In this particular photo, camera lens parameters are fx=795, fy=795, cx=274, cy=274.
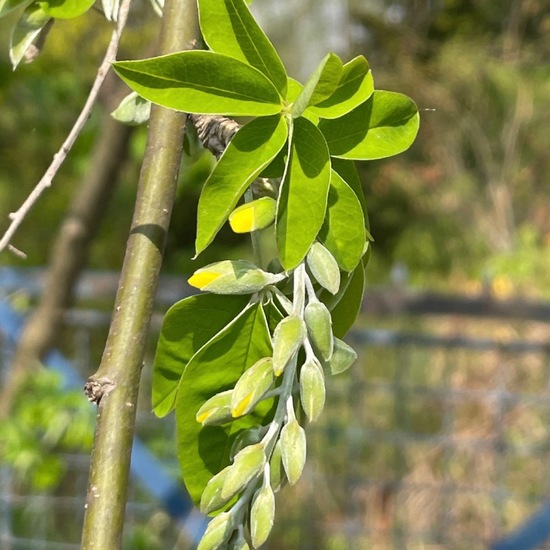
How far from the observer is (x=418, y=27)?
4.67m

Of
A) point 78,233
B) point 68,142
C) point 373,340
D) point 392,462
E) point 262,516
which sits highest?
point 68,142

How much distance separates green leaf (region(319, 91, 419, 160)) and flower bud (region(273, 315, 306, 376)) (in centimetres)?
7

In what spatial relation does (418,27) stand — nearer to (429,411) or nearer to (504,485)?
(429,411)

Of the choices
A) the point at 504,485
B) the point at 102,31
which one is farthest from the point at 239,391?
the point at 102,31

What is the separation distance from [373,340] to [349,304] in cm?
151

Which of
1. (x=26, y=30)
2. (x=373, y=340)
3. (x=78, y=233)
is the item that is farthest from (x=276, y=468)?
(x=373, y=340)

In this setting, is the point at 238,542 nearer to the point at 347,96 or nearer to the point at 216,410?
the point at 216,410

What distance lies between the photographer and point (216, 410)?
0.84ft

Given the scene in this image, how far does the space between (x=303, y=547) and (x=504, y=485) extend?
0.55 m

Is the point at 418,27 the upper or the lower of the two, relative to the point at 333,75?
upper

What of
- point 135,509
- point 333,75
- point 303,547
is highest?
point 333,75

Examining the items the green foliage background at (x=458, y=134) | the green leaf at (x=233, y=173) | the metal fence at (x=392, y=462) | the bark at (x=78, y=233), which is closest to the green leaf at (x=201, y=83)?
the green leaf at (x=233, y=173)

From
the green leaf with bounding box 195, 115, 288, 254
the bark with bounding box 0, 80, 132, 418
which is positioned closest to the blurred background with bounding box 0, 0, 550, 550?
the bark with bounding box 0, 80, 132, 418

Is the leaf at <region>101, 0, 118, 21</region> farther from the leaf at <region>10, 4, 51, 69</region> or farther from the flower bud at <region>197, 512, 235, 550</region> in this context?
the flower bud at <region>197, 512, 235, 550</region>
